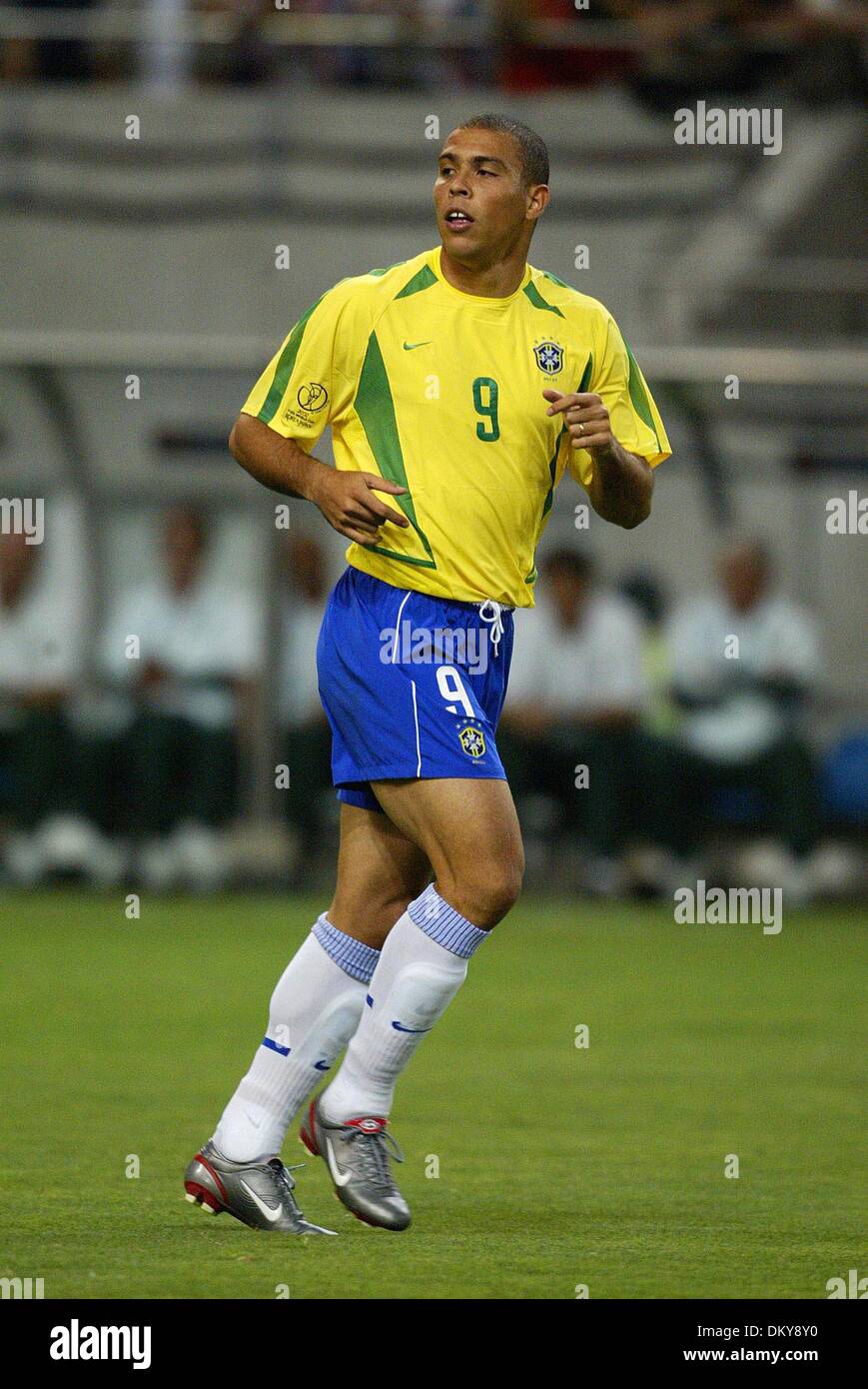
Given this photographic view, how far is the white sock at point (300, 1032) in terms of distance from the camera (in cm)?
512

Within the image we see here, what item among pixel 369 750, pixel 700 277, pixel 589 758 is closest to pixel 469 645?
pixel 369 750

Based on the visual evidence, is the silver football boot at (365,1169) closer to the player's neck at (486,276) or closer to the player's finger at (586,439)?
the player's finger at (586,439)

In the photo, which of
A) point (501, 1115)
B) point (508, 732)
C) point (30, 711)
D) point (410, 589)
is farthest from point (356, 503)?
point (30, 711)

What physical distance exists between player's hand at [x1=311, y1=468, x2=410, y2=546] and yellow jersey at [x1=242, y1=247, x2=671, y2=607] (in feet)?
0.37

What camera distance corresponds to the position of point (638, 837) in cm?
1347

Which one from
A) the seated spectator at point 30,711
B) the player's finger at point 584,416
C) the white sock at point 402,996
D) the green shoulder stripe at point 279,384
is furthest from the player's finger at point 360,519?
the seated spectator at point 30,711

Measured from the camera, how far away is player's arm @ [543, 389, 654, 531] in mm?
4934

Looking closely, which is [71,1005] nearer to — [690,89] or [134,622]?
[134,622]

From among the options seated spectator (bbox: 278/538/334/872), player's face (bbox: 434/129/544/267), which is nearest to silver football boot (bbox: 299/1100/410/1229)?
player's face (bbox: 434/129/544/267)

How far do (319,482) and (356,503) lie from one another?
0.13 metres

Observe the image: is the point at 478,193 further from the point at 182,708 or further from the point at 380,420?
the point at 182,708

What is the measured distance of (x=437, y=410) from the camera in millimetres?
5105

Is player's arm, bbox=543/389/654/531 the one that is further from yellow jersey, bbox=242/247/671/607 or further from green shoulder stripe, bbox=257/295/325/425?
green shoulder stripe, bbox=257/295/325/425
